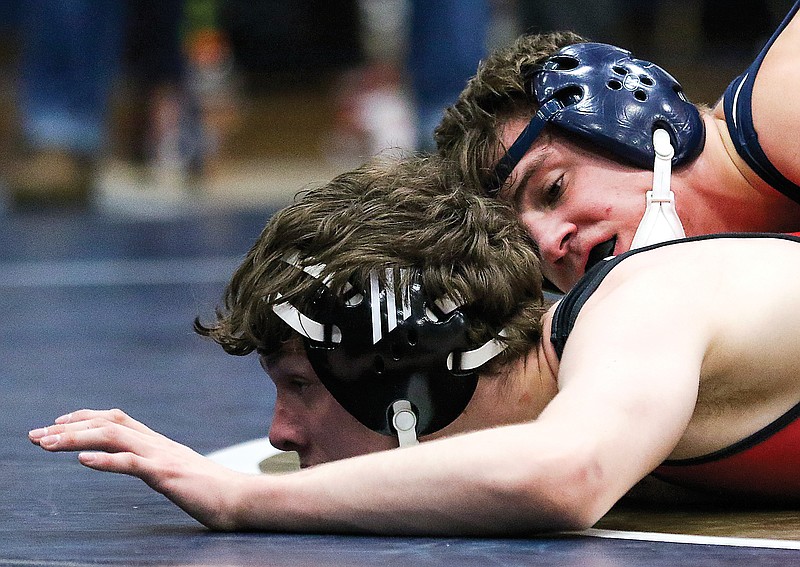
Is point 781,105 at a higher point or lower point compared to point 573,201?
higher

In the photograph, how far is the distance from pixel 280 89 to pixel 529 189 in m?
13.8

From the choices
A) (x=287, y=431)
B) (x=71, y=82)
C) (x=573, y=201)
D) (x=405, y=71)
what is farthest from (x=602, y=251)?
(x=405, y=71)

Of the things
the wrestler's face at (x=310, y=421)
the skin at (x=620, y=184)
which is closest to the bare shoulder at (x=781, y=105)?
the skin at (x=620, y=184)

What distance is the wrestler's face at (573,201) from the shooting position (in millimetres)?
2768

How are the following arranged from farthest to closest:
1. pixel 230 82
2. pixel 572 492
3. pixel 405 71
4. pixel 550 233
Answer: pixel 230 82, pixel 405 71, pixel 550 233, pixel 572 492

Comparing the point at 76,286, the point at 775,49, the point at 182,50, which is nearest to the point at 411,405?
the point at 775,49

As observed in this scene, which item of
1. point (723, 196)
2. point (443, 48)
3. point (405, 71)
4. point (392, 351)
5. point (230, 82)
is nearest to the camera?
point (392, 351)

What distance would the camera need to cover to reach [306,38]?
1638 cm

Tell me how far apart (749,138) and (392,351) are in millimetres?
1034

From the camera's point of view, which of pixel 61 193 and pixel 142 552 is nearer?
pixel 142 552

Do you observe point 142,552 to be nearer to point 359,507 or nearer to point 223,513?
point 223,513

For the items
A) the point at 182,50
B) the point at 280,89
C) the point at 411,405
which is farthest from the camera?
the point at 280,89

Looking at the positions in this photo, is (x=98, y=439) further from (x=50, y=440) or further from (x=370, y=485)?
(x=370, y=485)

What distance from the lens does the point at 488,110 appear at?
2904 mm
